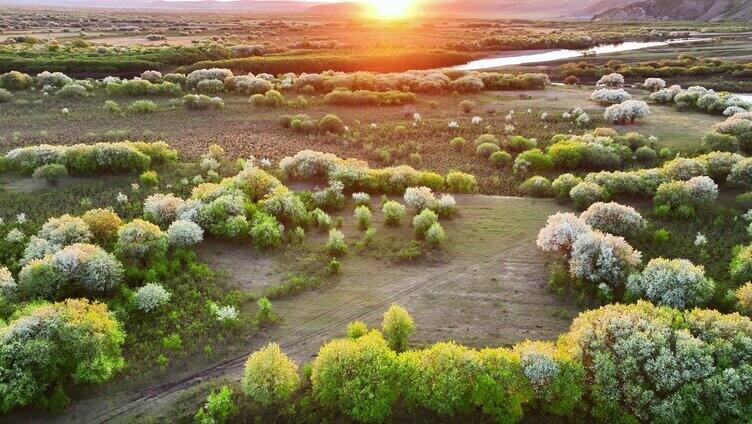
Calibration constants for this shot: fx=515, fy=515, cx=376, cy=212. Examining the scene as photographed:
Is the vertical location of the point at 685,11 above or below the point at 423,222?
above

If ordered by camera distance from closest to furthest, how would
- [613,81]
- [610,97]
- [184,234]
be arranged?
[184,234]
[610,97]
[613,81]

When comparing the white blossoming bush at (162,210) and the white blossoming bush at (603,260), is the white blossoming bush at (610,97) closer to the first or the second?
the white blossoming bush at (603,260)

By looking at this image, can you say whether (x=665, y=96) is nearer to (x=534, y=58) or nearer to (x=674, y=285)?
(x=674, y=285)

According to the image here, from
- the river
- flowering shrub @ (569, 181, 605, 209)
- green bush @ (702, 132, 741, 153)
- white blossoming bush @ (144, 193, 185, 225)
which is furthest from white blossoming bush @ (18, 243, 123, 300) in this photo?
the river

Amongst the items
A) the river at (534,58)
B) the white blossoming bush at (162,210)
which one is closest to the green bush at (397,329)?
the white blossoming bush at (162,210)

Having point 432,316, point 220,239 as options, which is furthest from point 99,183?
point 432,316

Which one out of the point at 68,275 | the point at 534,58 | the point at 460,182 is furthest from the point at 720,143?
the point at 534,58
